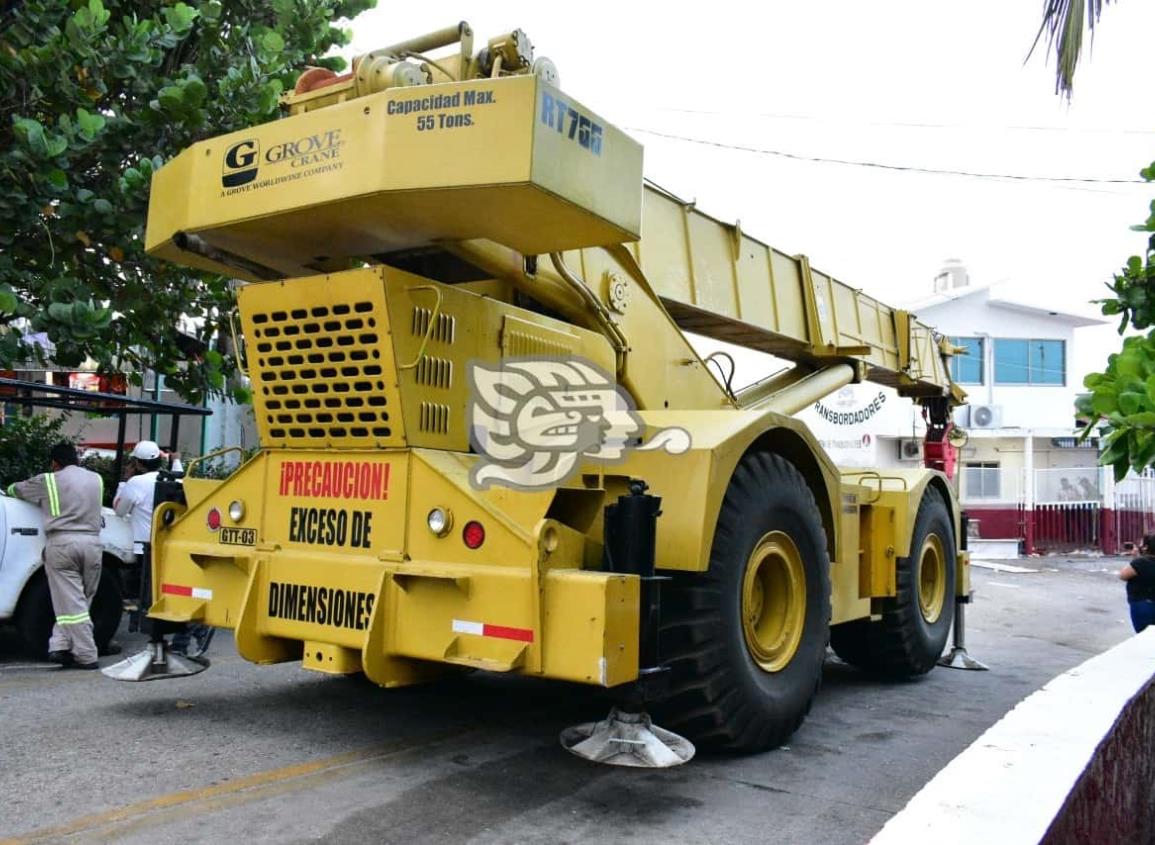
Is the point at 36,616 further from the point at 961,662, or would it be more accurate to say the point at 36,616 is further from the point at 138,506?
the point at 961,662

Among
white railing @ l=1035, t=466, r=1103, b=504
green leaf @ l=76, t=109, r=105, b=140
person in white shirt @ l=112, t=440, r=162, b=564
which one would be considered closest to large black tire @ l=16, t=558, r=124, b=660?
person in white shirt @ l=112, t=440, r=162, b=564

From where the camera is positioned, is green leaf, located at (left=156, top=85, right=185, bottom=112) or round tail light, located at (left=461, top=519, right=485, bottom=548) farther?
green leaf, located at (left=156, top=85, right=185, bottom=112)

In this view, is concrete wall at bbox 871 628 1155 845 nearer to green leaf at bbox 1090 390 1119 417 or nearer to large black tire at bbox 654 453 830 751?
green leaf at bbox 1090 390 1119 417

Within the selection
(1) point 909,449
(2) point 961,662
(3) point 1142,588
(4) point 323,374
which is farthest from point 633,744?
(1) point 909,449

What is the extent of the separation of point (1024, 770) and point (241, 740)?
12.8 feet

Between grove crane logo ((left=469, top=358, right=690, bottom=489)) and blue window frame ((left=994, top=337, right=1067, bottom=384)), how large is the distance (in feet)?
89.2

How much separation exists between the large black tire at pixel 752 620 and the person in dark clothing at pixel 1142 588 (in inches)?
219

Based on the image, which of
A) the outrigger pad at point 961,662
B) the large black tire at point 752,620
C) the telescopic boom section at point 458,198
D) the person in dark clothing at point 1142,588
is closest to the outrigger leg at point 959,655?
the outrigger pad at point 961,662

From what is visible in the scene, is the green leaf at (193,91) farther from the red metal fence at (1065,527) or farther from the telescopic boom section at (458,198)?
the red metal fence at (1065,527)

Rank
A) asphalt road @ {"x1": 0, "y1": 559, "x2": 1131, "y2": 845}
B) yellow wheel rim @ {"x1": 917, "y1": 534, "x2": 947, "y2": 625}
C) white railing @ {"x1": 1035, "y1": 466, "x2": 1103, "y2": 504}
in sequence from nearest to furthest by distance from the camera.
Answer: asphalt road @ {"x1": 0, "y1": 559, "x2": 1131, "y2": 845}
yellow wheel rim @ {"x1": 917, "y1": 534, "x2": 947, "y2": 625}
white railing @ {"x1": 1035, "y1": 466, "x2": 1103, "y2": 504}

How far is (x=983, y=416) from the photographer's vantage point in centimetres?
2806

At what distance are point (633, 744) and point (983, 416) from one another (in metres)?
25.9

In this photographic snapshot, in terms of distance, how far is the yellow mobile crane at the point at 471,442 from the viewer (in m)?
4.43

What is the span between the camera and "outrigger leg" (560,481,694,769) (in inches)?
Result: 172
